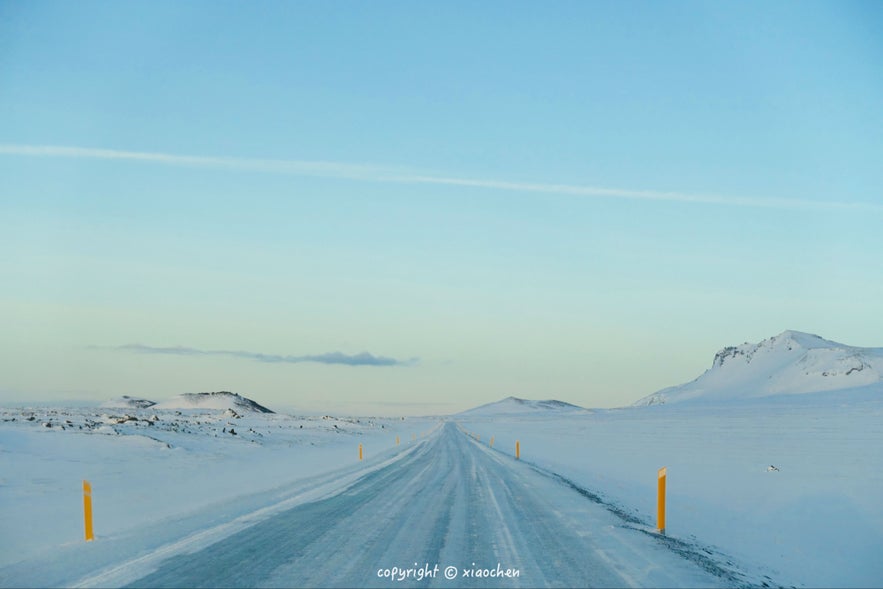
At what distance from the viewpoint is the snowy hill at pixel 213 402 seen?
156m

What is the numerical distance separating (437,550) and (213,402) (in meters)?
161

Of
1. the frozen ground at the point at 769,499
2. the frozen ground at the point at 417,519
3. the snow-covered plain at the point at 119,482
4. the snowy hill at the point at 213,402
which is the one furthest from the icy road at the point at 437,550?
the snowy hill at the point at 213,402

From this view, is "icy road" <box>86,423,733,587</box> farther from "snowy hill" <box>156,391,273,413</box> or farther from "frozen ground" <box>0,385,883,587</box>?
"snowy hill" <box>156,391,273,413</box>

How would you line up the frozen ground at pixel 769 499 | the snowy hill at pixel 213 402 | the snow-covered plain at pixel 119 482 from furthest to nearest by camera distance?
the snowy hill at pixel 213 402 → the frozen ground at pixel 769 499 → the snow-covered plain at pixel 119 482

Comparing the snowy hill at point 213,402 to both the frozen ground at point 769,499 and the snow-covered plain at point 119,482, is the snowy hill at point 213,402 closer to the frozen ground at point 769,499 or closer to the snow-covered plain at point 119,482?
the snow-covered plain at point 119,482

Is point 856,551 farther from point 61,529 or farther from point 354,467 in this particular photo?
point 354,467

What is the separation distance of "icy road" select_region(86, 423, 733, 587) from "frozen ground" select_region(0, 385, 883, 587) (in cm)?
5

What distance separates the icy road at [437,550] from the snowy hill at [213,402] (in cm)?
14116

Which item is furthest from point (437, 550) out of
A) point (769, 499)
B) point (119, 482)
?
point (119, 482)

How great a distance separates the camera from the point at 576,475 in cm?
2814

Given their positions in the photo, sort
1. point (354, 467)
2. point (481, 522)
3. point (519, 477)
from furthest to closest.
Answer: point (354, 467)
point (519, 477)
point (481, 522)

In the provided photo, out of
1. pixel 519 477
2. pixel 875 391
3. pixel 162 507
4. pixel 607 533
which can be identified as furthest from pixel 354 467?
pixel 875 391

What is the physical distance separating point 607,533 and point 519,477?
11.4 m

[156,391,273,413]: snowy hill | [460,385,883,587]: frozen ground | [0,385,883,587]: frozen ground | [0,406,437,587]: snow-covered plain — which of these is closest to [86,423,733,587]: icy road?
[0,385,883,587]: frozen ground
